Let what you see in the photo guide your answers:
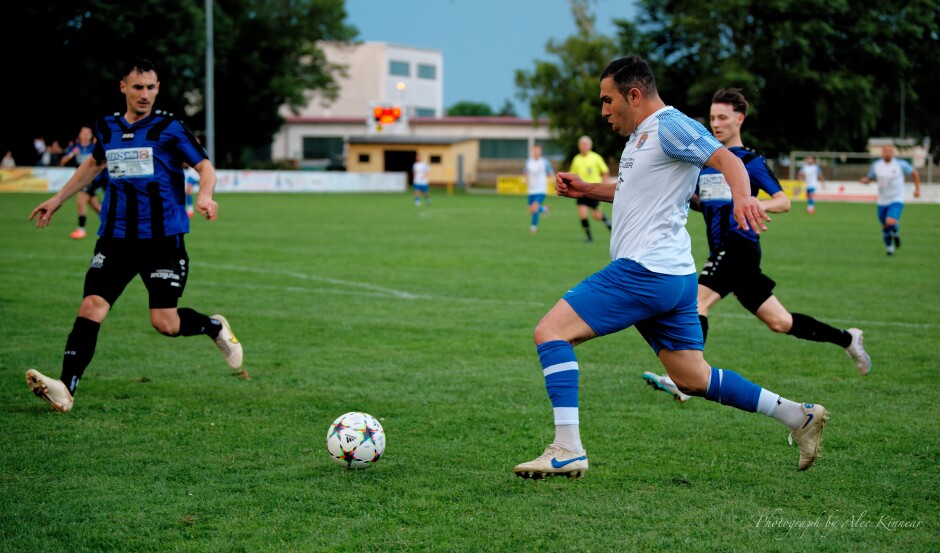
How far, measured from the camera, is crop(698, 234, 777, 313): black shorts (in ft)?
22.6

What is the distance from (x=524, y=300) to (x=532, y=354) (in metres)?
3.32

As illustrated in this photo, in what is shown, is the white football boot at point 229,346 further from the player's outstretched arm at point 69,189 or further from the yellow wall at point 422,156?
the yellow wall at point 422,156

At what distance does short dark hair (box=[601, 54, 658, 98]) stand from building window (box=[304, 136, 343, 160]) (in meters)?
72.0

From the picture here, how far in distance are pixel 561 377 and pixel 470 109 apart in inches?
5218

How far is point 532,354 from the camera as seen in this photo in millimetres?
8195

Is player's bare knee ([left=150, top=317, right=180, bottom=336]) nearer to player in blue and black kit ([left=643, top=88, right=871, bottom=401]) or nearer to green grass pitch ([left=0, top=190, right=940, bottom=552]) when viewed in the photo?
green grass pitch ([left=0, top=190, right=940, bottom=552])

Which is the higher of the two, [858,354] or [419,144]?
[419,144]

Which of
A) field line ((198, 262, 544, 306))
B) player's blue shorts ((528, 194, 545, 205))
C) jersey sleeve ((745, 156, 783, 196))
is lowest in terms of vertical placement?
field line ((198, 262, 544, 306))

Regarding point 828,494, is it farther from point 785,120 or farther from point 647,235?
point 785,120

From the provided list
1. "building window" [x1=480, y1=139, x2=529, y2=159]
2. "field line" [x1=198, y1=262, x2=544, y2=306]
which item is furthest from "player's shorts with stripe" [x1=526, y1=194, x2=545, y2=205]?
"building window" [x1=480, y1=139, x2=529, y2=159]

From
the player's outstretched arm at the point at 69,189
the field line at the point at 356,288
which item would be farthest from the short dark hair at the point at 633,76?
the field line at the point at 356,288

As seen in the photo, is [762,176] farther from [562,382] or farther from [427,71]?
[427,71]

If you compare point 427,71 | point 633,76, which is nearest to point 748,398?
point 633,76

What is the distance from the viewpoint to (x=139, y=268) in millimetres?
6270
